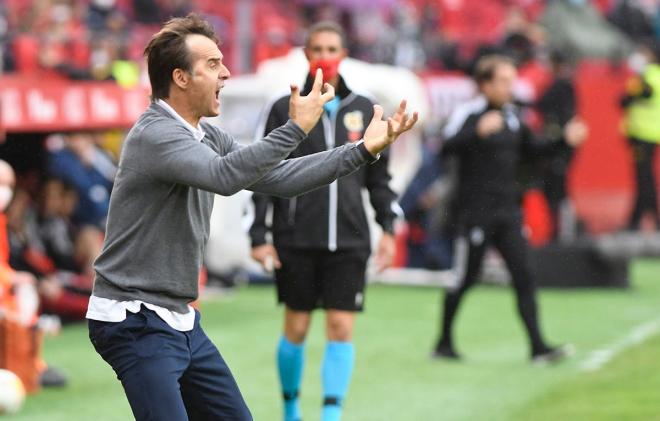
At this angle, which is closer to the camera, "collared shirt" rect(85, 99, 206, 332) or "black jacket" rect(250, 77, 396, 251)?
"collared shirt" rect(85, 99, 206, 332)

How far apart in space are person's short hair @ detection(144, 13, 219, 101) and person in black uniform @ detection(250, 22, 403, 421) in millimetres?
2488

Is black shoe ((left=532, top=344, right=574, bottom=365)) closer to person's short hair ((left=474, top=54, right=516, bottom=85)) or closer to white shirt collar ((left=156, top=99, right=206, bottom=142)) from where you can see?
person's short hair ((left=474, top=54, right=516, bottom=85))

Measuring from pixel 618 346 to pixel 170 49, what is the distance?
23.0ft

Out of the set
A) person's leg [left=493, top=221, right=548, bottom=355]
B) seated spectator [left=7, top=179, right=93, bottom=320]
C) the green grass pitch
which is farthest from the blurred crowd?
person's leg [left=493, top=221, right=548, bottom=355]

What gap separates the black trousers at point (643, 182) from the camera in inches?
704

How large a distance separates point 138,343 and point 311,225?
8.82 ft

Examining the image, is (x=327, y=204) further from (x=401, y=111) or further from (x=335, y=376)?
(x=401, y=111)

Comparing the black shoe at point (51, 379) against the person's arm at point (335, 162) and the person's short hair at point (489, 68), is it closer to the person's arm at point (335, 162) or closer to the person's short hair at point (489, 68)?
the person's short hair at point (489, 68)

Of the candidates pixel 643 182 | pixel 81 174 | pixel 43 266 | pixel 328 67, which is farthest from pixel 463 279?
pixel 643 182

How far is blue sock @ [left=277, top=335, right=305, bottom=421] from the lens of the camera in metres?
7.58

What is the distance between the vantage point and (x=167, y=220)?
4949mm

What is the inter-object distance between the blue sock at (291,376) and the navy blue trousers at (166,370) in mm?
2385

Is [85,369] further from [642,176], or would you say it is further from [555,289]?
[642,176]

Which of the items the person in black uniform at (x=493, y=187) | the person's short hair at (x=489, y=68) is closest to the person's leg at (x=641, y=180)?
the person in black uniform at (x=493, y=187)
